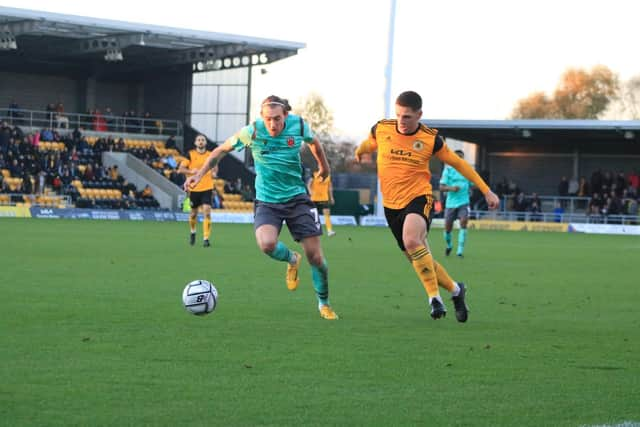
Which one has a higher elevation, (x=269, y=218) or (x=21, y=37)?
(x=21, y=37)

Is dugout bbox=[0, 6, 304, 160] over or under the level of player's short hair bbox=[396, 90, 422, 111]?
over

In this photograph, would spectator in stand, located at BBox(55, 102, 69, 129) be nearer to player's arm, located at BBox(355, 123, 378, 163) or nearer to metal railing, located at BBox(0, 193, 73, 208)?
metal railing, located at BBox(0, 193, 73, 208)

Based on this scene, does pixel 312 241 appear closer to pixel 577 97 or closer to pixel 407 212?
pixel 407 212

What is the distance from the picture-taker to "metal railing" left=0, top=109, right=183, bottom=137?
52.9 m

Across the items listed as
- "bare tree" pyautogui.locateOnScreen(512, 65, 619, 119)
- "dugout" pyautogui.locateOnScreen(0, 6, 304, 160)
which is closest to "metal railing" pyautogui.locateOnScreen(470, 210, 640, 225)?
"dugout" pyautogui.locateOnScreen(0, 6, 304, 160)

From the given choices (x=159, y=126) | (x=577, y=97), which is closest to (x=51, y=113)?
(x=159, y=126)

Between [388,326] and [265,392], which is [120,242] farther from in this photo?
[265,392]

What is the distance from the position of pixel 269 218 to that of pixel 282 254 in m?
0.47

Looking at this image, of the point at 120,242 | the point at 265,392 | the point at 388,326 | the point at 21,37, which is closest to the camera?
the point at 265,392

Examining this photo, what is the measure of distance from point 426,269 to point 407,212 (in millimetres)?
633

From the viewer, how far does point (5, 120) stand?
168 ft

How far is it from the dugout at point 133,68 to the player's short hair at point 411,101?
3790 cm

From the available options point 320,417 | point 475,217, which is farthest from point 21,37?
point 320,417

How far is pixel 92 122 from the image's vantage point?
56.5 m
